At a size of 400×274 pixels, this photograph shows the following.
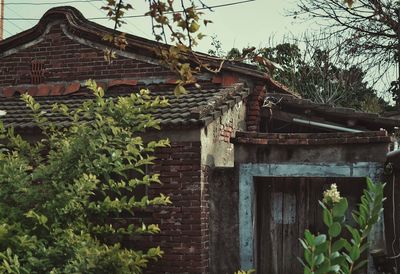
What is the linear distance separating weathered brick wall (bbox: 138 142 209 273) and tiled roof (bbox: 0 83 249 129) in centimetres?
39

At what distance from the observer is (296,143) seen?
7.95 metres

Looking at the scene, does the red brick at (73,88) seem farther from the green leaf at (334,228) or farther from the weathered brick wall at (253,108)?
the green leaf at (334,228)

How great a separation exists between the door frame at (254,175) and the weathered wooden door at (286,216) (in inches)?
4.8

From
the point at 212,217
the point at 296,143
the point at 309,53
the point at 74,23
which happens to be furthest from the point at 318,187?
the point at 309,53

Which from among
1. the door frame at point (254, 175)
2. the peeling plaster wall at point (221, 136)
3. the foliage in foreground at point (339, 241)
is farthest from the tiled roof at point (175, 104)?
the foliage in foreground at point (339, 241)

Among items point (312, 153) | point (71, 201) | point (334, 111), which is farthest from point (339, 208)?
point (334, 111)

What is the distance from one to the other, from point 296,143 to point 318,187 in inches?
26.5

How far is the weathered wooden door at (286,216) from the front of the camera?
7867 millimetres

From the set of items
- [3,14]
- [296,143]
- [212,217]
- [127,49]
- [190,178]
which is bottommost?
[212,217]

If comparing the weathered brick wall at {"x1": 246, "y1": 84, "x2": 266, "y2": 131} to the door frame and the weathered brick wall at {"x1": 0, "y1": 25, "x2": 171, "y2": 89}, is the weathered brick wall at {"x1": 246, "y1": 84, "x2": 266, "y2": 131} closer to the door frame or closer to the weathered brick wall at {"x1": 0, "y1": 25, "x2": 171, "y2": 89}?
the weathered brick wall at {"x1": 0, "y1": 25, "x2": 171, "y2": 89}

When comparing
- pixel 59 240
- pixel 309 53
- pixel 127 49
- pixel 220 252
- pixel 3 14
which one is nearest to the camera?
pixel 59 240

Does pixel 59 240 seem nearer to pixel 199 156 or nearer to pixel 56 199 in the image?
pixel 56 199

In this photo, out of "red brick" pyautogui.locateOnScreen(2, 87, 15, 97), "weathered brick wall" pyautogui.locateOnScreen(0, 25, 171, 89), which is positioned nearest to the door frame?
"weathered brick wall" pyautogui.locateOnScreen(0, 25, 171, 89)

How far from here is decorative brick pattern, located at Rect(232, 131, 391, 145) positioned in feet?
25.0
